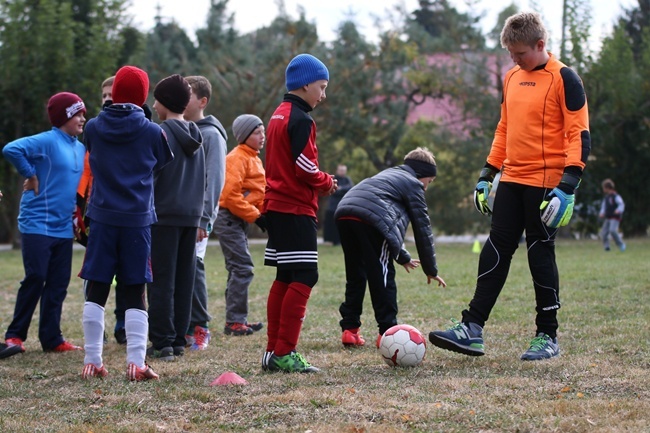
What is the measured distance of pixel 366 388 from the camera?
4.78 m

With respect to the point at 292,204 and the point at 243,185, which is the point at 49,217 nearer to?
the point at 243,185

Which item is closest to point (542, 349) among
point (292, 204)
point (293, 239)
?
point (293, 239)

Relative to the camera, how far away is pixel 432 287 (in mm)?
11086

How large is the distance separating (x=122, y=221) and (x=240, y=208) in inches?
84.9

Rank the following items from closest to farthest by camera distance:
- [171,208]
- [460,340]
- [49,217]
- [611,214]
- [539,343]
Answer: [460,340] < [539,343] < [171,208] < [49,217] < [611,214]

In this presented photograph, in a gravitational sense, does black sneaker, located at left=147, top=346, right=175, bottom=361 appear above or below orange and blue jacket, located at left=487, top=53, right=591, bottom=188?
below

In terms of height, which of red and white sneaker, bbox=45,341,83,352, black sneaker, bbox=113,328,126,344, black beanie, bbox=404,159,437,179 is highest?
black beanie, bbox=404,159,437,179

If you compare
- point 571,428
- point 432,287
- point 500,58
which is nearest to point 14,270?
point 432,287

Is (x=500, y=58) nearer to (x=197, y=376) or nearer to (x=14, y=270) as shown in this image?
(x=14, y=270)

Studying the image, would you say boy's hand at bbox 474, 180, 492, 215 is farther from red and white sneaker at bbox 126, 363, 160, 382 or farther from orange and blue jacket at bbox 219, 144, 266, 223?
red and white sneaker at bbox 126, 363, 160, 382

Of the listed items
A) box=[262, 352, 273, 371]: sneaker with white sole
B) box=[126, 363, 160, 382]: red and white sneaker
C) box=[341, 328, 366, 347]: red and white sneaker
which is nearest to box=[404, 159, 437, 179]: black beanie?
box=[341, 328, 366, 347]: red and white sneaker

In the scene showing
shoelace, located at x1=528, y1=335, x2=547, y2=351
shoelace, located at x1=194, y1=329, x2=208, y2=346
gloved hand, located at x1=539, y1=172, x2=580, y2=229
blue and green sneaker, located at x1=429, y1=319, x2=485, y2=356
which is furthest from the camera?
shoelace, located at x1=194, y1=329, x2=208, y2=346

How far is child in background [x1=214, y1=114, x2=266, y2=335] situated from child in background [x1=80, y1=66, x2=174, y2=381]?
6.49 feet

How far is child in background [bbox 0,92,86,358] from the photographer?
6.55 m
